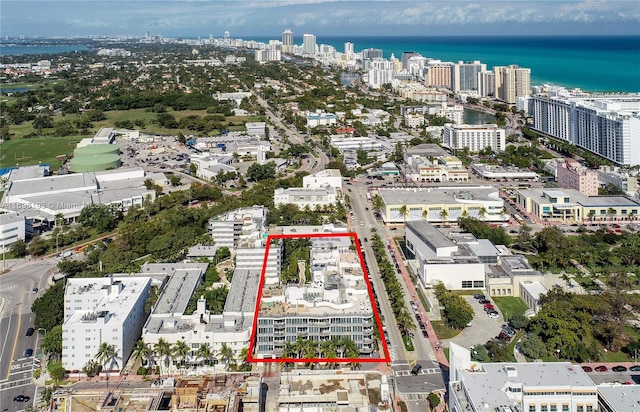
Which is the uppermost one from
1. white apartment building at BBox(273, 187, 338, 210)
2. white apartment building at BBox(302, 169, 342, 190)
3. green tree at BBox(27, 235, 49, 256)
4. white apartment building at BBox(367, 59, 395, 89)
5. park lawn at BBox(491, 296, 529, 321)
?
white apartment building at BBox(367, 59, 395, 89)

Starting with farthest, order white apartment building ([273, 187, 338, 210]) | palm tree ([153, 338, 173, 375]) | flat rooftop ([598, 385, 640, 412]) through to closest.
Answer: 1. white apartment building ([273, 187, 338, 210])
2. palm tree ([153, 338, 173, 375])
3. flat rooftop ([598, 385, 640, 412])

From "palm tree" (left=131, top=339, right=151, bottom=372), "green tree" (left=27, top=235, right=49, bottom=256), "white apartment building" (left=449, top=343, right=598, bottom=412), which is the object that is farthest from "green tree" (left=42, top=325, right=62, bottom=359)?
"white apartment building" (left=449, top=343, right=598, bottom=412)

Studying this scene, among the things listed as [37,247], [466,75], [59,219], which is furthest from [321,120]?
[37,247]

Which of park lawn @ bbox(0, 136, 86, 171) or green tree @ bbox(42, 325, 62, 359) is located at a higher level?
park lawn @ bbox(0, 136, 86, 171)

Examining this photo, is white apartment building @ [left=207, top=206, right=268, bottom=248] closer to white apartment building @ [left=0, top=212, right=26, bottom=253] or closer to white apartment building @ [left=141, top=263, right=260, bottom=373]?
white apartment building @ [left=141, top=263, right=260, bottom=373]

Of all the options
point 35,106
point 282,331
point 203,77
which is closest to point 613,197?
point 282,331

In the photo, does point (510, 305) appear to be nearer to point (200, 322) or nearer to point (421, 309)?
point (421, 309)

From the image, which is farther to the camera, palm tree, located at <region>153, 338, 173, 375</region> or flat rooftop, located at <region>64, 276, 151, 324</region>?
flat rooftop, located at <region>64, 276, 151, 324</region>

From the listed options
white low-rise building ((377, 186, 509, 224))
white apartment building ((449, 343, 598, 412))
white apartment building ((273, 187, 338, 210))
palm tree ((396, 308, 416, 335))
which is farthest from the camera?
white apartment building ((273, 187, 338, 210))
